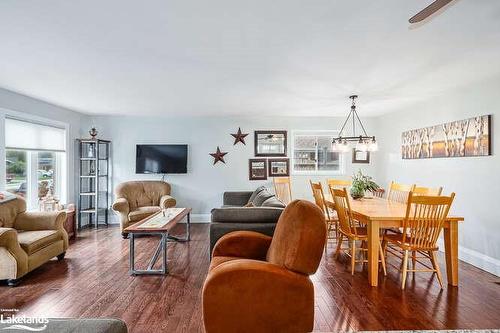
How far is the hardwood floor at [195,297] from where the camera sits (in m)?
2.35

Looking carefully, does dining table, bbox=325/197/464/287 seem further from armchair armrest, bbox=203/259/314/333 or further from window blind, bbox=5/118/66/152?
window blind, bbox=5/118/66/152

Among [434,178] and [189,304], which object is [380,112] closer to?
[434,178]

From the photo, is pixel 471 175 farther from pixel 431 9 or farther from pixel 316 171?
pixel 431 9

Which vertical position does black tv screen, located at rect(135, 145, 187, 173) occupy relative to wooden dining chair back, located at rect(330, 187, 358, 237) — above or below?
above

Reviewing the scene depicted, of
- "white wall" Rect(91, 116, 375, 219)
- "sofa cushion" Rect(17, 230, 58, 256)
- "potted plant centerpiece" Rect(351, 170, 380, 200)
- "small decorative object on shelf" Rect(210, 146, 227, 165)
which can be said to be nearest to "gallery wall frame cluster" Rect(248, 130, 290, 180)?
"white wall" Rect(91, 116, 375, 219)

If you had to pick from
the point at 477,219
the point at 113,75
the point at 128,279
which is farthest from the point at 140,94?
the point at 477,219

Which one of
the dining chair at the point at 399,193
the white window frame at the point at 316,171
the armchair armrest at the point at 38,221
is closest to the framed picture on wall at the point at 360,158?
the white window frame at the point at 316,171

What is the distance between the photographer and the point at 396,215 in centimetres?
304

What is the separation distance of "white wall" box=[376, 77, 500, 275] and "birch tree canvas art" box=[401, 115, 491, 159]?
0.25 ft

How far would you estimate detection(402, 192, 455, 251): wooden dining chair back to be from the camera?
277 cm

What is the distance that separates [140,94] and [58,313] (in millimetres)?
2993

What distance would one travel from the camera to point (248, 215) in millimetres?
3135

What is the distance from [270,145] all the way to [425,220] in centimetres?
381

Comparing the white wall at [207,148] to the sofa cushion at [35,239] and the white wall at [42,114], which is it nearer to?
the white wall at [42,114]
